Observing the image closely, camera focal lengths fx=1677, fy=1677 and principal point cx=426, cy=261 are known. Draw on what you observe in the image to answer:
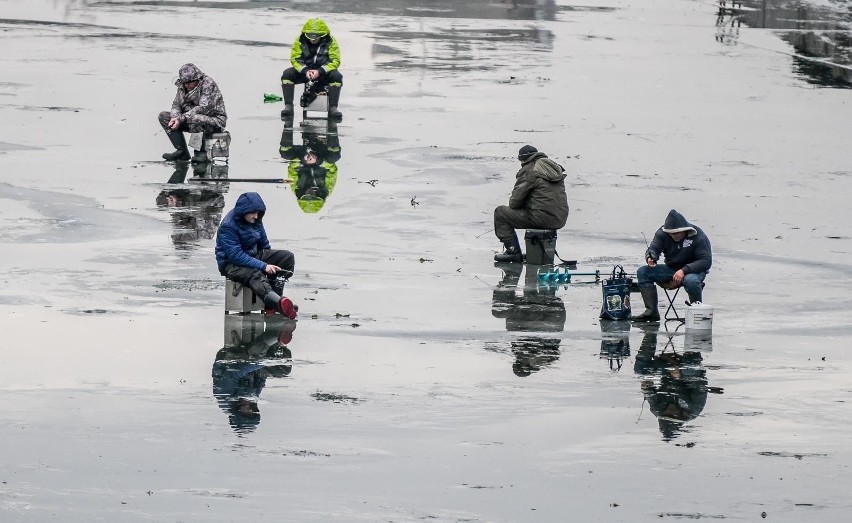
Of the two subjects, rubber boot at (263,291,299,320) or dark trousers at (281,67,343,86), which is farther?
dark trousers at (281,67,343,86)

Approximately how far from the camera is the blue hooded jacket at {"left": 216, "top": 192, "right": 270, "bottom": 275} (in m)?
15.6

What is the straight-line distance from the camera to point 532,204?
725 inches

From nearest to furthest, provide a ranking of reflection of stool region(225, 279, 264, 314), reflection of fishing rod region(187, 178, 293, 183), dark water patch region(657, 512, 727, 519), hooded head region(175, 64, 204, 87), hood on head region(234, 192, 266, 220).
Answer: dark water patch region(657, 512, 727, 519) → reflection of stool region(225, 279, 264, 314) → hood on head region(234, 192, 266, 220) → reflection of fishing rod region(187, 178, 293, 183) → hooded head region(175, 64, 204, 87)

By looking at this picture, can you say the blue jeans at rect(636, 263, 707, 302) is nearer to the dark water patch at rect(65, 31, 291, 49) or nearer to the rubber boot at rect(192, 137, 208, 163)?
the rubber boot at rect(192, 137, 208, 163)

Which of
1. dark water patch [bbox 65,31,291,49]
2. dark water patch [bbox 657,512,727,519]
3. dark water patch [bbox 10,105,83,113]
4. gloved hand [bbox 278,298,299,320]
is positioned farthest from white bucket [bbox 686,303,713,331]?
dark water patch [bbox 65,31,291,49]

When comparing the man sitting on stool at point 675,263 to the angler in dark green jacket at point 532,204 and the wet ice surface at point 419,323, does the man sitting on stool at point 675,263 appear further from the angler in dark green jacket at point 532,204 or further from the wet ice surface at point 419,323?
the angler in dark green jacket at point 532,204

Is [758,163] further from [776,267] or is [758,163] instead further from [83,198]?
[83,198]

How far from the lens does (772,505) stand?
1076 centimetres

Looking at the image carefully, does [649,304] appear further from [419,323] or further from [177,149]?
[177,149]

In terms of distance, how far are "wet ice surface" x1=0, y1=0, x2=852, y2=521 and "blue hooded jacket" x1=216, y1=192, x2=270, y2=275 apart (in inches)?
21.7

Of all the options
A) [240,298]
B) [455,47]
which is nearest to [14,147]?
[240,298]

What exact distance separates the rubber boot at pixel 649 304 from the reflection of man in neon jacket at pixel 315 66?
12570 mm

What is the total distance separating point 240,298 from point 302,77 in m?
12.6

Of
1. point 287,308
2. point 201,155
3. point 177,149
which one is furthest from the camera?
point 177,149
